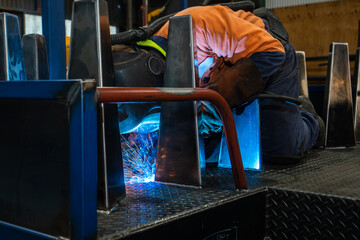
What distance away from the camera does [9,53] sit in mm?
1510

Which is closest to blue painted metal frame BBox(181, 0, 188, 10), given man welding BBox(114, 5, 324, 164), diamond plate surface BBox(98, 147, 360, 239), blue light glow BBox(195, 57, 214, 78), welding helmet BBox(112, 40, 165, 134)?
man welding BBox(114, 5, 324, 164)

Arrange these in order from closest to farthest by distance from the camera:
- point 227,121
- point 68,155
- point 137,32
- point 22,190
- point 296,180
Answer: point 68,155 < point 22,190 < point 227,121 < point 296,180 < point 137,32

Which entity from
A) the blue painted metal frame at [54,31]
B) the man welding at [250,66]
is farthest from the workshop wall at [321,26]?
the blue painted metal frame at [54,31]

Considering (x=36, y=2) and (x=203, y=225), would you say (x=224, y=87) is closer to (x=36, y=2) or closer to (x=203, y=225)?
(x=203, y=225)

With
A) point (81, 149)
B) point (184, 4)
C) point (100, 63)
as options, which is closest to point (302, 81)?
point (184, 4)

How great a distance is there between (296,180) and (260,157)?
261mm

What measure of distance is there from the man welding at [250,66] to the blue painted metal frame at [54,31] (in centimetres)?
67

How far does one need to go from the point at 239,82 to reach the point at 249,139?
0.97 feet

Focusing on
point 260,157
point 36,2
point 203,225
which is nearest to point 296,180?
point 260,157

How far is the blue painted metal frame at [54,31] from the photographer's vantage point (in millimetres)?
2121

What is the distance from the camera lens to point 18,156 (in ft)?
3.25

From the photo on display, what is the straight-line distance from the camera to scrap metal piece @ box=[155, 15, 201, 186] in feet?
4.78

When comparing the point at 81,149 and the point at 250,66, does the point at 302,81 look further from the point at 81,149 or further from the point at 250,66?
the point at 81,149

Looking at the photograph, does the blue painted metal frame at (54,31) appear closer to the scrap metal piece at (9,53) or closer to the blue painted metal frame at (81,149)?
the scrap metal piece at (9,53)
